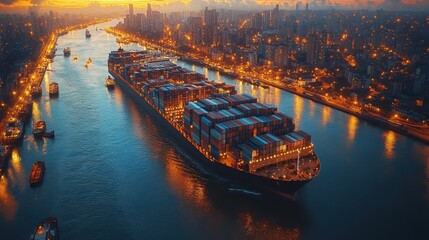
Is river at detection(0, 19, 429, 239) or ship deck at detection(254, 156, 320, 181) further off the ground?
ship deck at detection(254, 156, 320, 181)

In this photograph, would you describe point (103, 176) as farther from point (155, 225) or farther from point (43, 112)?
point (43, 112)

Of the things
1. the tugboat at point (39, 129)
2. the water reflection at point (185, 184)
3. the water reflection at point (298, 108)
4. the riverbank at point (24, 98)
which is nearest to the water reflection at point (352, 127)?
the water reflection at point (298, 108)

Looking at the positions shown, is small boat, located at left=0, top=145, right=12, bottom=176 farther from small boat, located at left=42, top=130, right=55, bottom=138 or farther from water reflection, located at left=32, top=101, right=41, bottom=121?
water reflection, located at left=32, top=101, right=41, bottom=121

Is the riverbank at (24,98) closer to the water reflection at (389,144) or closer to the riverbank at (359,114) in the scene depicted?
Answer: the riverbank at (359,114)

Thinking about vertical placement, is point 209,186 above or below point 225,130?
below

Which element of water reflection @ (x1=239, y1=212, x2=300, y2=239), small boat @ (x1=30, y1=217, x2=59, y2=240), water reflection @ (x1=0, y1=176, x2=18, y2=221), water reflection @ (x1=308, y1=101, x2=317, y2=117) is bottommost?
water reflection @ (x1=239, y1=212, x2=300, y2=239)

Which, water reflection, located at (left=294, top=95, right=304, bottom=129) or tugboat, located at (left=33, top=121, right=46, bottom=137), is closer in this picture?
tugboat, located at (left=33, top=121, right=46, bottom=137)

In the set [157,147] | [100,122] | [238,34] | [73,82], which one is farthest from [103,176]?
[238,34]

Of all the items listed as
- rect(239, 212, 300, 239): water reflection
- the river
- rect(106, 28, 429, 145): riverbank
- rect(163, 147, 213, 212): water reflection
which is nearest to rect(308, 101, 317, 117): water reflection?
rect(106, 28, 429, 145): riverbank
